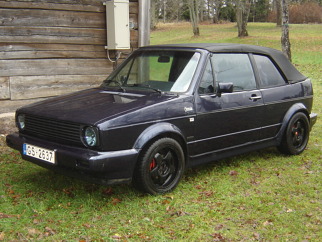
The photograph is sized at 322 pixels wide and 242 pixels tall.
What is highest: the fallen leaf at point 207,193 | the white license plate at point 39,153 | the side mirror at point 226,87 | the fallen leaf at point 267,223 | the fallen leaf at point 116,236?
the side mirror at point 226,87

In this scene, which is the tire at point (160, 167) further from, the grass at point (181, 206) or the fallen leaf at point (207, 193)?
the fallen leaf at point (207, 193)

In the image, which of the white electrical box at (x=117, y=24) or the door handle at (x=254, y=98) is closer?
the door handle at (x=254, y=98)

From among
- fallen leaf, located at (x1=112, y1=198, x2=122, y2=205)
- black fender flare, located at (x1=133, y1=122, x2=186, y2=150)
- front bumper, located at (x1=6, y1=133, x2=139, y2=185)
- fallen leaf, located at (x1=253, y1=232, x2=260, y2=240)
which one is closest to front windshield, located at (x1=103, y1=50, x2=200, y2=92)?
black fender flare, located at (x1=133, y1=122, x2=186, y2=150)

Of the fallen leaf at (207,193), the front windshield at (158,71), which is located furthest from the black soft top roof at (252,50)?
the fallen leaf at (207,193)

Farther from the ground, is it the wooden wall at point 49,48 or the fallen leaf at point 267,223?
the wooden wall at point 49,48

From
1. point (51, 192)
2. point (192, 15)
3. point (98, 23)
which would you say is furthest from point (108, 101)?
point (192, 15)

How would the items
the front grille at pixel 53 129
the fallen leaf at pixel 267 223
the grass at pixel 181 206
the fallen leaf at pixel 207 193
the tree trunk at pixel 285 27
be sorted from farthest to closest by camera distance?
the tree trunk at pixel 285 27
the fallen leaf at pixel 207 193
the front grille at pixel 53 129
the fallen leaf at pixel 267 223
the grass at pixel 181 206

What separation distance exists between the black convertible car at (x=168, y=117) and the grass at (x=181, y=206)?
1.02 feet

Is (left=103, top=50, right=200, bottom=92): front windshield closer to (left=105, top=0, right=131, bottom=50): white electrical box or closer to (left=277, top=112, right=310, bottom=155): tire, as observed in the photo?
(left=277, top=112, right=310, bottom=155): tire

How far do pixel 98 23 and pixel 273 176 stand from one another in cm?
470

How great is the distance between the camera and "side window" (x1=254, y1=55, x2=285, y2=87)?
616 centimetres

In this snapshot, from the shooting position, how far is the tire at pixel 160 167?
15.3ft

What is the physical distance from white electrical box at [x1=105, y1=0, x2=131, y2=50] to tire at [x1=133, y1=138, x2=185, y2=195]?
13.4 feet

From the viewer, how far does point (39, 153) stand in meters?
4.75
